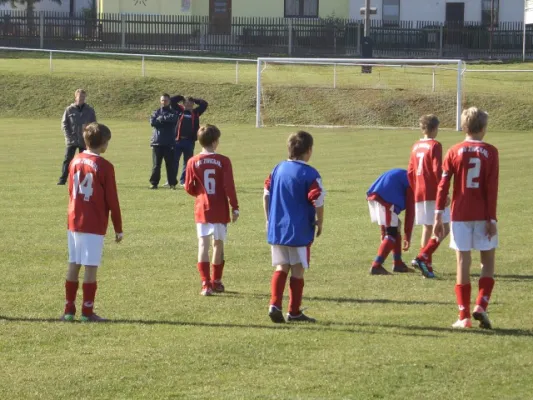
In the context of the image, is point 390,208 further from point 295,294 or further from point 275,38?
point 275,38

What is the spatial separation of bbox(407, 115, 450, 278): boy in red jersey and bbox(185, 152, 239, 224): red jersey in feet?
7.65

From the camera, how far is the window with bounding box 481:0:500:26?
5838 cm

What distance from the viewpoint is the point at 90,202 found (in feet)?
30.0

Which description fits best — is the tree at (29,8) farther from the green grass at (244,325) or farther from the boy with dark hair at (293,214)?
the boy with dark hair at (293,214)

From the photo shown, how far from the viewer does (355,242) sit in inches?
564

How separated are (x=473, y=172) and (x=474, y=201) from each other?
24 centimetres

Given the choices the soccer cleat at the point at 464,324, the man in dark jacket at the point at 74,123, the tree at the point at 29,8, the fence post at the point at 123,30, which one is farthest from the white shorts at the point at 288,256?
the tree at the point at 29,8

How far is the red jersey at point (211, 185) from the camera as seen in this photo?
10.4 metres

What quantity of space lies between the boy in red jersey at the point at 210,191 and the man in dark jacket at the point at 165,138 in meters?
10.1

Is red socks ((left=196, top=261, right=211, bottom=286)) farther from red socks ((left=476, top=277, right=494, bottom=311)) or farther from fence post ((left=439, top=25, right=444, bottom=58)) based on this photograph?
fence post ((left=439, top=25, right=444, bottom=58))

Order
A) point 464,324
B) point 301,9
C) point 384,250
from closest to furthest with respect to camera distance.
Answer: point 464,324
point 384,250
point 301,9

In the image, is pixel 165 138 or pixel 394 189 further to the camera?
pixel 165 138

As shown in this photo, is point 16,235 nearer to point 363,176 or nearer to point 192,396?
point 192,396

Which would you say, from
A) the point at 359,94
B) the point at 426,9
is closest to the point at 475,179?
the point at 359,94
